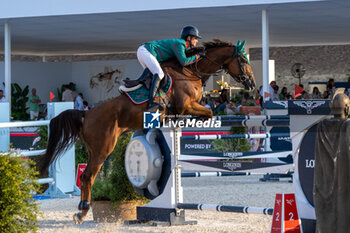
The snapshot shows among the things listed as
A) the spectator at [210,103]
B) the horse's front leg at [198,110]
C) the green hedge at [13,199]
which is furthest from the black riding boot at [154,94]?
the spectator at [210,103]

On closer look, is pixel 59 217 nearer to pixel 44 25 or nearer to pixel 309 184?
pixel 309 184

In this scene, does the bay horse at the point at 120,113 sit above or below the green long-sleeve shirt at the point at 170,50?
below

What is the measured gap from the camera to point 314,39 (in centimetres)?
2064

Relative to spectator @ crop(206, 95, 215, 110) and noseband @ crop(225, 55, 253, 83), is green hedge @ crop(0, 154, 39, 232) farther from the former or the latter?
spectator @ crop(206, 95, 215, 110)

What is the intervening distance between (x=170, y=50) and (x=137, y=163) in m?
1.34

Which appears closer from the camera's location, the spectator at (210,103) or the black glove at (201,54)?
the black glove at (201,54)

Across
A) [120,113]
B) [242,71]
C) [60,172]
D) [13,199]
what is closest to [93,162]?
[120,113]

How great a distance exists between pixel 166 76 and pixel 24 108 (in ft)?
52.7

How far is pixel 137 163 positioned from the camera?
20.6 ft

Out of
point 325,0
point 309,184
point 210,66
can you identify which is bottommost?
point 309,184

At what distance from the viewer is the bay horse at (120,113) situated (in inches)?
266

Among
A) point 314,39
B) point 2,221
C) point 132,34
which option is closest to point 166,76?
point 2,221

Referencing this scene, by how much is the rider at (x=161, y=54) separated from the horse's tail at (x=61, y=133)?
2.66 ft

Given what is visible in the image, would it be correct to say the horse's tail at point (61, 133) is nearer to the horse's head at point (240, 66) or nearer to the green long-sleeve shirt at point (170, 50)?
the green long-sleeve shirt at point (170, 50)
